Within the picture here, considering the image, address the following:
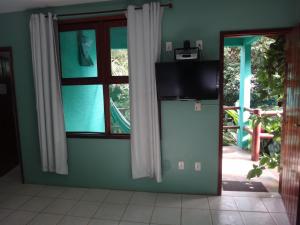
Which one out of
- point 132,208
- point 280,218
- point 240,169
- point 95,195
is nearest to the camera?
point 280,218

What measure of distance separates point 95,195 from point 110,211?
460mm

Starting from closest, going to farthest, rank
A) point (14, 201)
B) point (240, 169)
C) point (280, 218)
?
point (280, 218)
point (14, 201)
point (240, 169)

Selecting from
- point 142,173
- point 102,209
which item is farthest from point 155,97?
point 102,209

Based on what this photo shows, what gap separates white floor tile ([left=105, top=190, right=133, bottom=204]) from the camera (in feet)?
8.84

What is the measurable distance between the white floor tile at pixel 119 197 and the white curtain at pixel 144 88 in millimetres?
281

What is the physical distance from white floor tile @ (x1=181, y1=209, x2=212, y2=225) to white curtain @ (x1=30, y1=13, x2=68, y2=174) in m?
1.69

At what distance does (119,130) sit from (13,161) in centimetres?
236

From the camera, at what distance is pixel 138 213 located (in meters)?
2.43

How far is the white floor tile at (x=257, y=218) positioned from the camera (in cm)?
222

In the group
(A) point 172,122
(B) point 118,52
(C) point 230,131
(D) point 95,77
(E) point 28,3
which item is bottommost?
(C) point 230,131

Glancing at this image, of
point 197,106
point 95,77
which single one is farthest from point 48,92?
point 197,106

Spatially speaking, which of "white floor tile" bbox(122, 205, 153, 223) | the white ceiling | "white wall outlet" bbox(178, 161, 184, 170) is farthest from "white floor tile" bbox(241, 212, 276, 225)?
the white ceiling

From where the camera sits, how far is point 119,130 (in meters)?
2.94

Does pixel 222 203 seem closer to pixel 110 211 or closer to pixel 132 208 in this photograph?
pixel 132 208
